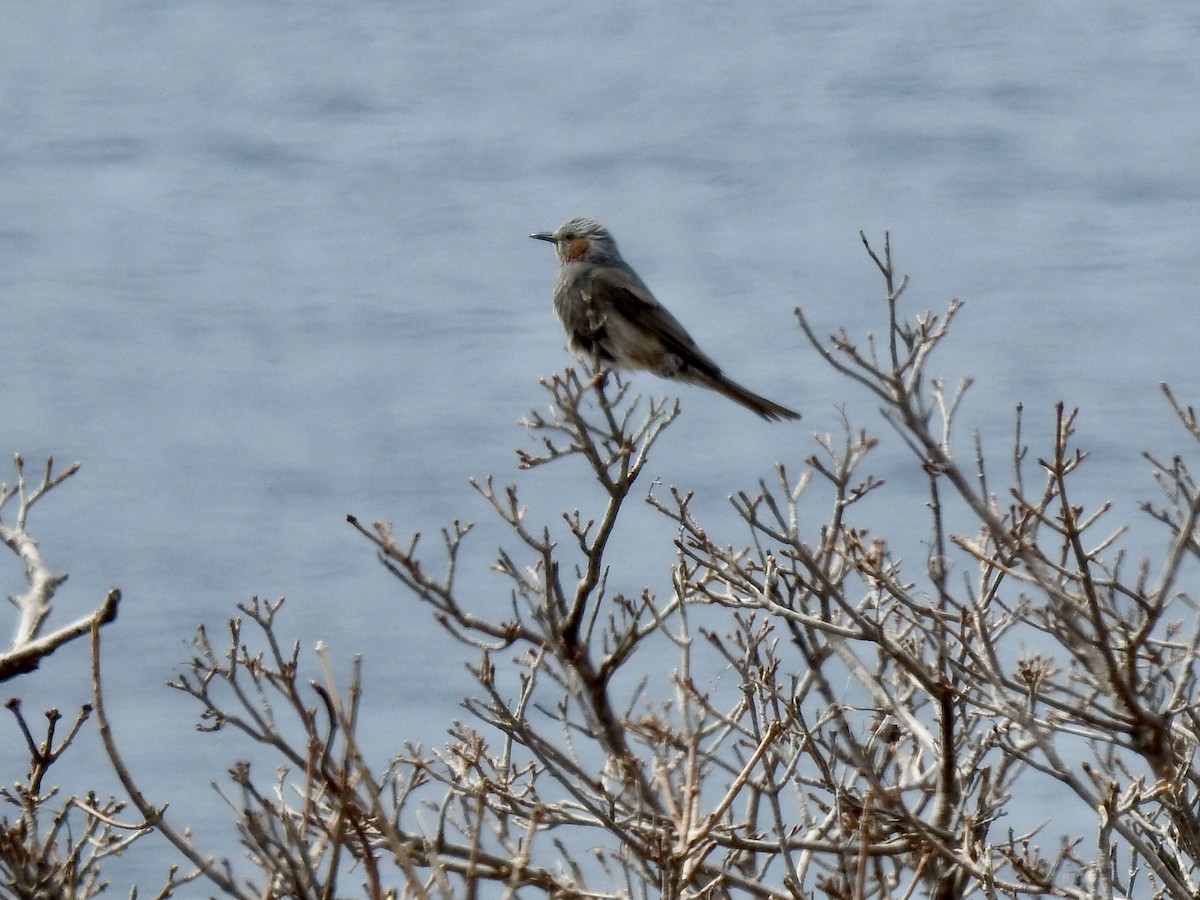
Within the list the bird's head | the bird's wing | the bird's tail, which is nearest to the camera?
the bird's tail

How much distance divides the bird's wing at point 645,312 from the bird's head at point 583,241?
21 cm

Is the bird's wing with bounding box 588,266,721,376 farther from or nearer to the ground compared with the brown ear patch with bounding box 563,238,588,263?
nearer to the ground

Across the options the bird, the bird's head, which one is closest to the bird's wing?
the bird

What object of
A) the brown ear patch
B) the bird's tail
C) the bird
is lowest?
the bird's tail

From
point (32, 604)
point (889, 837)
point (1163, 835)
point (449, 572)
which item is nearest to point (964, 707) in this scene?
point (889, 837)

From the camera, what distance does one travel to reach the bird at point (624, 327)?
351 inches

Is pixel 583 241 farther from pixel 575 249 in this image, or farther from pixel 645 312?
pixel 645 312

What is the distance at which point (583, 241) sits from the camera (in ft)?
32.0

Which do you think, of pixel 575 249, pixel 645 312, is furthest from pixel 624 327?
pixel 575 249

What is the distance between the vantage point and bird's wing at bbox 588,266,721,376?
918cm

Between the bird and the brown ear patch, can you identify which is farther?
the brown ear patch

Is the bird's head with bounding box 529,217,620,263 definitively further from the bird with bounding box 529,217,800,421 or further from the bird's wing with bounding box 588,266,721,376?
the bird's wing with bounding box 588,266,721,376

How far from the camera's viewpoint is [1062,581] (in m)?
4.36

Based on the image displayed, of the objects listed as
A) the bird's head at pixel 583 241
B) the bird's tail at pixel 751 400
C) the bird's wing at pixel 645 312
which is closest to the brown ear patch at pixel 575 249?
the bird's head at pixel 583 241
